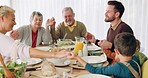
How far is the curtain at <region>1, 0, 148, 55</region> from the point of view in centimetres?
429

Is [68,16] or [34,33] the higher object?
[68,16]

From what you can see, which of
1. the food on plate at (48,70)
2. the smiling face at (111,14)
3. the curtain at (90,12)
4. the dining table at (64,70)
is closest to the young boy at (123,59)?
the dining table at (64,70)

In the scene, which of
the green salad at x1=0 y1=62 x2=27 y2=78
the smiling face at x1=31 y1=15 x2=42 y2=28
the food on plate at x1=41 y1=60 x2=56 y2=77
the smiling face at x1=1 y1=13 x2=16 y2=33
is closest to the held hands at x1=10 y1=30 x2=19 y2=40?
Result: the smiling face at x1=31 y1=15 x2=42 y2=28

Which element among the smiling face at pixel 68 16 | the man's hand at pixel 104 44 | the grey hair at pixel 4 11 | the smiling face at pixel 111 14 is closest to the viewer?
the grey hair at pixel 4 11

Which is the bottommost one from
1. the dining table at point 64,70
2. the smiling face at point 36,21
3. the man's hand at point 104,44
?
the dining table at point 64,70

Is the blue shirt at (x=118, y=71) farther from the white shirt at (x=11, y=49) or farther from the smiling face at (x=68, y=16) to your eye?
the smiling face at (x=68, y=16)

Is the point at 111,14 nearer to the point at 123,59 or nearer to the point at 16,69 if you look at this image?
the point at 123,59

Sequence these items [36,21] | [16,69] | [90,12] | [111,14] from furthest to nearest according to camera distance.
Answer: [90,12]
[36,21]
[111,14]
[16,69]

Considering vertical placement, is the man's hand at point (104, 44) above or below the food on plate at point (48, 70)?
above

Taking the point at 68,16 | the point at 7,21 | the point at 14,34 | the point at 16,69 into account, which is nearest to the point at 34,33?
the point at 14,34

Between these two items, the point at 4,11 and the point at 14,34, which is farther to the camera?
the point at 14,34

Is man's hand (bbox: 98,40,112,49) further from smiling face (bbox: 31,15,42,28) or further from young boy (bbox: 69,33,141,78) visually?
smiling face (bbox: 31,15,42,28)

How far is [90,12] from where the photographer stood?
4539 millimetres

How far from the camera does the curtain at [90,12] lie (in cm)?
429
